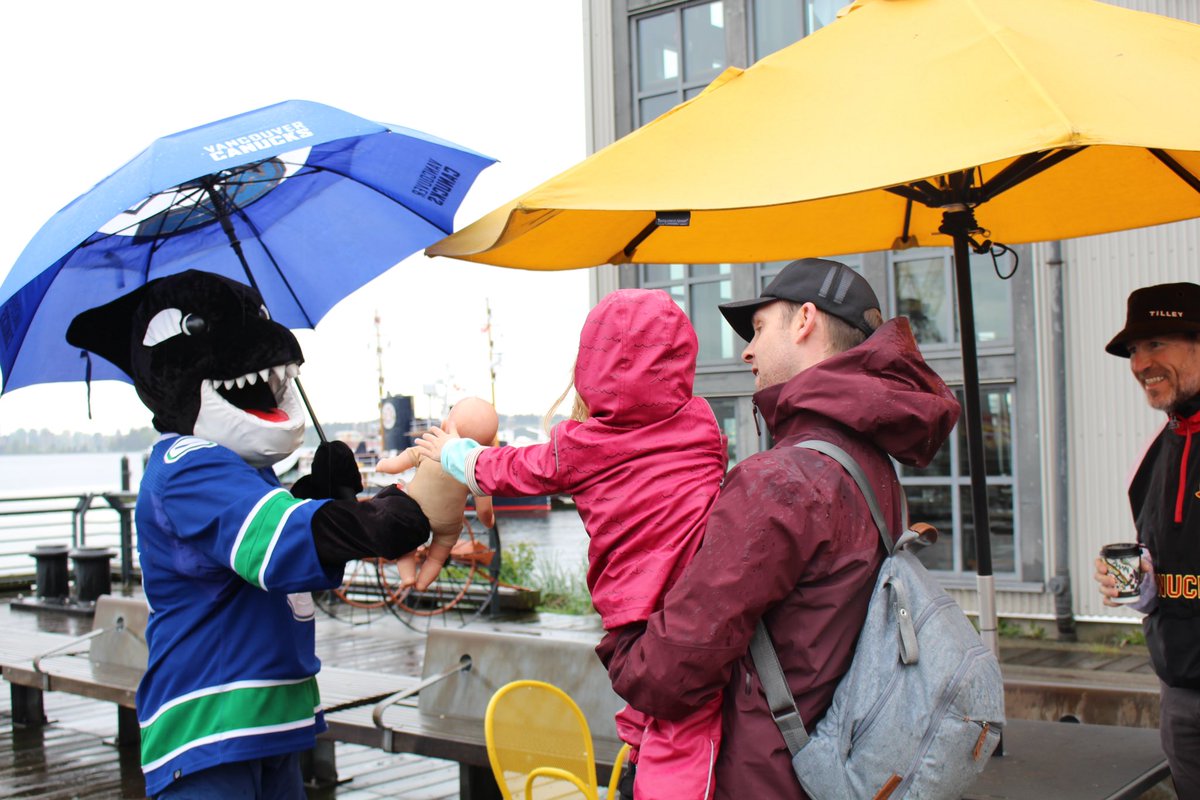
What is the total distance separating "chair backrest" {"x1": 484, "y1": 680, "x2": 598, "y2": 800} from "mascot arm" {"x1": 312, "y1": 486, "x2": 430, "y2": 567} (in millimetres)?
1118

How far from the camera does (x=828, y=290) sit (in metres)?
2.33

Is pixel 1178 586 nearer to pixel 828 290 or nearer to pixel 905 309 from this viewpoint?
pixel 828 290

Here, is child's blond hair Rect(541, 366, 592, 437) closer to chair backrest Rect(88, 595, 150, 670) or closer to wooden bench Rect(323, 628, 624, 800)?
wooden bench Rect(323, 628, 624, 800)

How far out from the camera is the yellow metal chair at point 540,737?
3.80 meters

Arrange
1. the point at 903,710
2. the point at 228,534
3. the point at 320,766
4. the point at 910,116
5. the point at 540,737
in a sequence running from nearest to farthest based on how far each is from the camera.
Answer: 1. the point at 903,710
2. the point at 910,116
3. the point at 228,534
4. the point at 540,737
5. the point at 320,766

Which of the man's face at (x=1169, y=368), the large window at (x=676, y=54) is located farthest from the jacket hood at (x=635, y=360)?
the large window at (x=676, y=54)

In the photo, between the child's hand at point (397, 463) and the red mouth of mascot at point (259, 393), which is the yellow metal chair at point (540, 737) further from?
the red mouth of mascot at point (259, 393)

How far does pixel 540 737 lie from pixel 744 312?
2063 millimetres

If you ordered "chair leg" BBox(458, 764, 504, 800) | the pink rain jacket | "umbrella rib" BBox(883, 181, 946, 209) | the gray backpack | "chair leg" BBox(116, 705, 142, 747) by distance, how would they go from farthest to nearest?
1. "chair leg" BBox(116, 705, 142, 747)
2. "chair leg" BBox(458, 764, 504, 800)
3. "umbrella rib" BBox(883, 181, 946, 209)
4. the pink rain jacket
5. the gray backpack

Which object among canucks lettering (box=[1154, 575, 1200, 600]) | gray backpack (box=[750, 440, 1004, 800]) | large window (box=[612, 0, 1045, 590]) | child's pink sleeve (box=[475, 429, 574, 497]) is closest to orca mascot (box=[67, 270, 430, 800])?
child's pink sleeve (box=[475, 429, 574, 497])

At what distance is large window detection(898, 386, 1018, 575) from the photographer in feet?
29.9

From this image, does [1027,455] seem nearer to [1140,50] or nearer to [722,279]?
[722,279]

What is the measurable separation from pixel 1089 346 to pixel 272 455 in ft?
23.2

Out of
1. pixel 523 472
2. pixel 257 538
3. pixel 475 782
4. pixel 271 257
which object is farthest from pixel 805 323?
pixel 475 782
